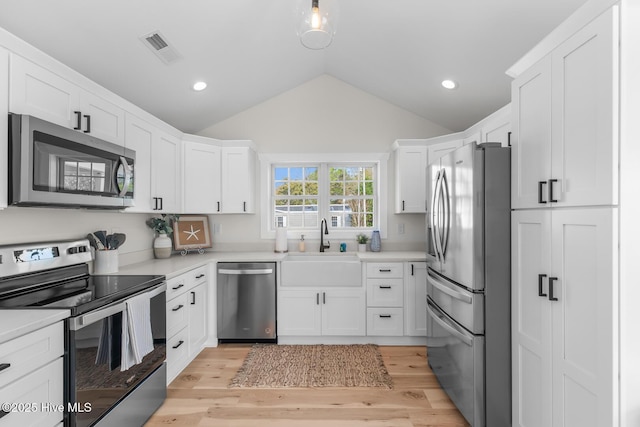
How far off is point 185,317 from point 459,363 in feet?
7.08

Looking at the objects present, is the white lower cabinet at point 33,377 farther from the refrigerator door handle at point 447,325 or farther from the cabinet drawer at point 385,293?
the cabinet drawer at point 385,293

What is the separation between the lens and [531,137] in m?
1.78

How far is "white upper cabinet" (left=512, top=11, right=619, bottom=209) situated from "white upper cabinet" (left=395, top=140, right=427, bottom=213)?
6.31 ft

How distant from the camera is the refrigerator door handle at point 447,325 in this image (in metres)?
2.13

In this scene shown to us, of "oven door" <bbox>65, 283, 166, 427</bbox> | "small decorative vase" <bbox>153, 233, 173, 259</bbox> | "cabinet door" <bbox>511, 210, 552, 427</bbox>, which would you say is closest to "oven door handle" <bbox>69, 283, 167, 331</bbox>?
"oven door" <bbox>65, 283, 166, 427</bbox>

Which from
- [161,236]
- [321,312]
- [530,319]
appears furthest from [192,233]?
[530,319]

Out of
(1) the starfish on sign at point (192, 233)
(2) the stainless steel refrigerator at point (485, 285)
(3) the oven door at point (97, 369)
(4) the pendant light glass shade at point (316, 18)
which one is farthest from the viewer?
(1) the starfish on sign at point (192, 233)

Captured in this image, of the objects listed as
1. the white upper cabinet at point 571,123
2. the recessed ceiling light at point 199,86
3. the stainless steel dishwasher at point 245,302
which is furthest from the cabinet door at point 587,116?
the recessed ceiling light at point 199,86

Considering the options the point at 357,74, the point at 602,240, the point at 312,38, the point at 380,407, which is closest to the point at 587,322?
the point at 602,240

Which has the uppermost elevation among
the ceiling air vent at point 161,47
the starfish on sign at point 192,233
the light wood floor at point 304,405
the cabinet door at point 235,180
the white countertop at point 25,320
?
the ceiling air vent at point 161,47

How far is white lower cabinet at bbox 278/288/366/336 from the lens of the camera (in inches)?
140

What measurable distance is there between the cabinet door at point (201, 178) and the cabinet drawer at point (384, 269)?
182 cm

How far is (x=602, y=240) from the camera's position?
1306mm

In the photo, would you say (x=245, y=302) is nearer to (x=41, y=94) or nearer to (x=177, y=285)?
(x=177, y=285)
